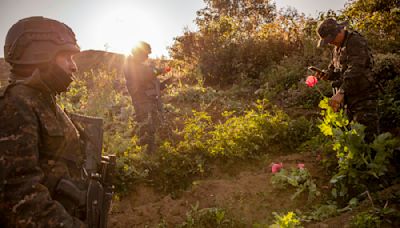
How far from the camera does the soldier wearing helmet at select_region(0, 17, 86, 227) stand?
1746 millimetres

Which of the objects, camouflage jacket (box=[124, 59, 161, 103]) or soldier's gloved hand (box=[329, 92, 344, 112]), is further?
camouflage jacket (box=[124, 59, 161, 103])

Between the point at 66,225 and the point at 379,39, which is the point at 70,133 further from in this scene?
the point at 379,39

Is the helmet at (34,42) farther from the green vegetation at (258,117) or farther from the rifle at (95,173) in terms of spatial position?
the green vegetation at (258,117)

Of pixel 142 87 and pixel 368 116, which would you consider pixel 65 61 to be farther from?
pixel 142 87

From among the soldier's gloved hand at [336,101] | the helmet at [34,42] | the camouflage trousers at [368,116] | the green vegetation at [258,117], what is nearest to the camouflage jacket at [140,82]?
the green vegetation at [258,117]

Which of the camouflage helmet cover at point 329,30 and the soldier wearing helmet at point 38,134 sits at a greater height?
the camouflage helmet cover at point 329,30

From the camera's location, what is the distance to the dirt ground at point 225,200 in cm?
441

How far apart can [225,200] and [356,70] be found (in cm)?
265

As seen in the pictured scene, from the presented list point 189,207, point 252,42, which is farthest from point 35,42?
point 252,42

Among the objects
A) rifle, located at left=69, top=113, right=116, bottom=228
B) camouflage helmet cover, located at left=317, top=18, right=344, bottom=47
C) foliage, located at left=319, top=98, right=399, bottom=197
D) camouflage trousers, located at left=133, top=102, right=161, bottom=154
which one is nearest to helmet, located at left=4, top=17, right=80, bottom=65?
rifle, located at left=69, top=113, right=116, bottom=228

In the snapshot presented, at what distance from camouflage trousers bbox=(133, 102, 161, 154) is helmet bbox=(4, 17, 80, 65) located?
14.7 feet

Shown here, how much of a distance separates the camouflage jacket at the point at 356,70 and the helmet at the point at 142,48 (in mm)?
3797

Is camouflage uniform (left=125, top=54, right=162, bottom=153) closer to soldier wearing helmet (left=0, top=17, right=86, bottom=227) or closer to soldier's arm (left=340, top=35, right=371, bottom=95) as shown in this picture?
soldier's arm (left=340, top=35, right=371, bottom=95)

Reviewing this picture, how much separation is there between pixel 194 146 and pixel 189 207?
1649 millimetres
